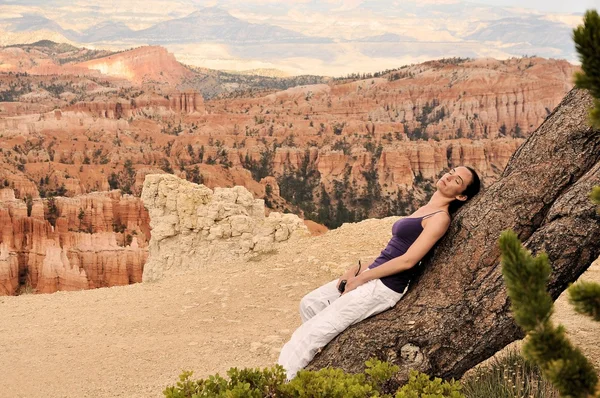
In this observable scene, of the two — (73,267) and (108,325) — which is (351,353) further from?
(73,267)

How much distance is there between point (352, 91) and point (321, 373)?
92.9 meters

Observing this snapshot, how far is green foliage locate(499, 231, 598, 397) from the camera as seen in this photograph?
1.83 meters

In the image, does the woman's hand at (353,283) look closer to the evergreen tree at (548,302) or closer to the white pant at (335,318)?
the white pant at (335,318)

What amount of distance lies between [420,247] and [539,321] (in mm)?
2559

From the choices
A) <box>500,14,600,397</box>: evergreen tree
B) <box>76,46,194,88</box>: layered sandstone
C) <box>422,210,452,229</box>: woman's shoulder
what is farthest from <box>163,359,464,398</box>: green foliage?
<box>76,46,194,88</box>: layered sandstone

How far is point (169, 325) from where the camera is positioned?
853cm

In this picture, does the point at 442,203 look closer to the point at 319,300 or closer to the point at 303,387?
Answer: the point at 319,300

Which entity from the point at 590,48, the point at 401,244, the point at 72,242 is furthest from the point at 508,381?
the point at 72,242

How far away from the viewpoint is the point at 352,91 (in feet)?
311

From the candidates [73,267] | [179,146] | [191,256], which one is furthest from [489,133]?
[191,256]

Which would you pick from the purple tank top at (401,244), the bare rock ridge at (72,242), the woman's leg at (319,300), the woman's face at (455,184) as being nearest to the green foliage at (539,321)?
the purple tank top at (401,244)

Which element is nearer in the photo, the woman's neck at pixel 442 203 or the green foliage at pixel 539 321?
the green foliage at pixel 539 321

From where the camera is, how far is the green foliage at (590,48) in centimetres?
177

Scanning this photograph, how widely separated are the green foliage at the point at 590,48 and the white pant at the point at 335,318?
9.51 feet
